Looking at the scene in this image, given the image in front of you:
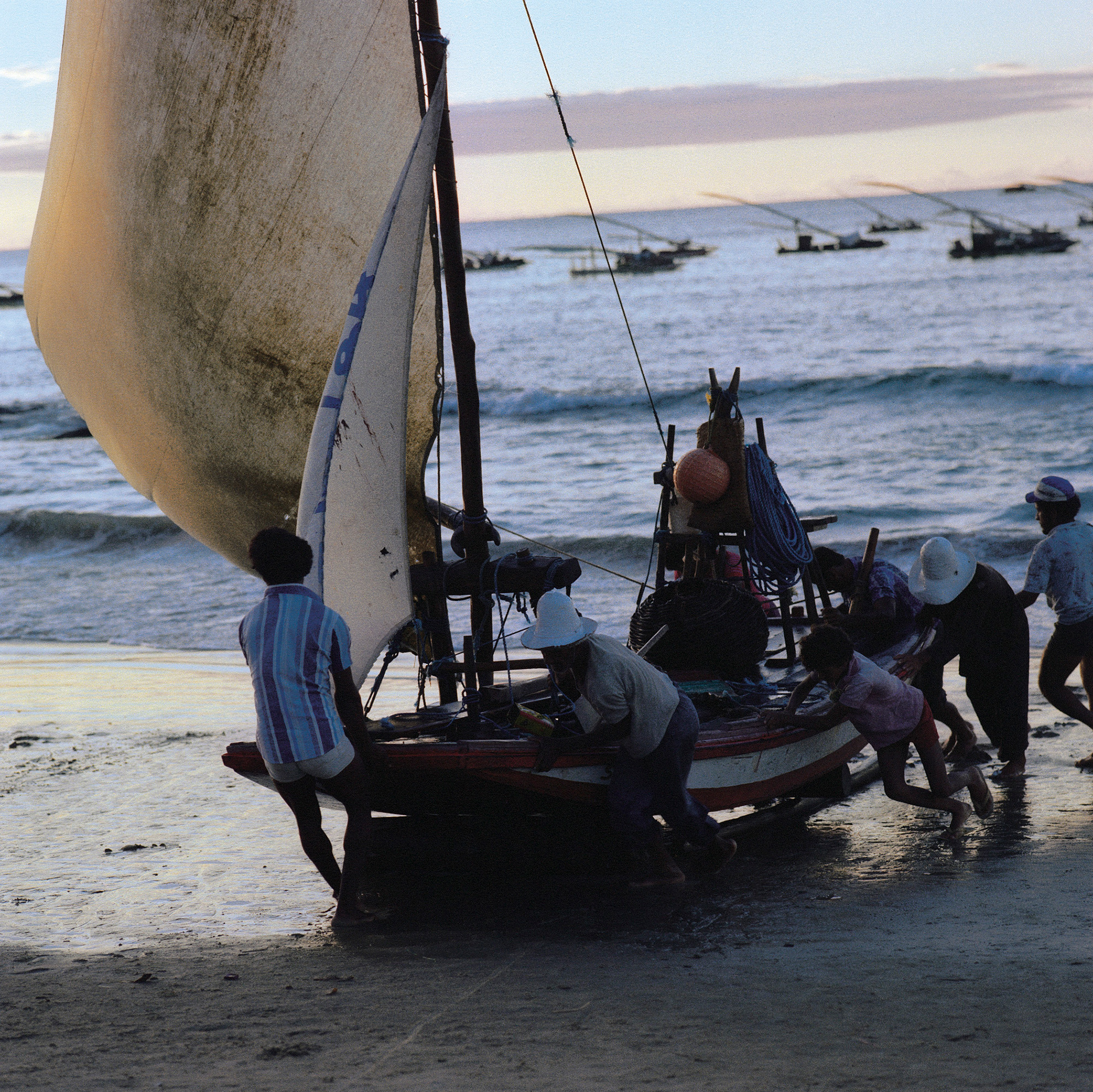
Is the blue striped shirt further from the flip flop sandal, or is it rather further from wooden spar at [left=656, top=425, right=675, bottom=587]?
the flip flop sandal

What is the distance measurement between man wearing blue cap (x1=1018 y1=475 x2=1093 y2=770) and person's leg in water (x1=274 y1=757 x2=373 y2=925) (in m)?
3.81

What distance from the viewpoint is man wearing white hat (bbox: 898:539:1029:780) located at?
22.7 ft

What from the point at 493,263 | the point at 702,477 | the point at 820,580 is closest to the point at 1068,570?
the point at 820,580

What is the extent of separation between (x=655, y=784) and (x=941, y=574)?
2.39 meters

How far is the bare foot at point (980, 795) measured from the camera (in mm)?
6191

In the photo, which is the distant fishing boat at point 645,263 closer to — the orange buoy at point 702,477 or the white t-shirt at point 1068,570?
the orange buoy at point 702,477

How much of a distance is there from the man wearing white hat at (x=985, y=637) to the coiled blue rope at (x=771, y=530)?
65 cm

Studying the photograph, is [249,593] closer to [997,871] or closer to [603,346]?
[997,871]

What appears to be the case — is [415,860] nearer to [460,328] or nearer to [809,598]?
[460,328]

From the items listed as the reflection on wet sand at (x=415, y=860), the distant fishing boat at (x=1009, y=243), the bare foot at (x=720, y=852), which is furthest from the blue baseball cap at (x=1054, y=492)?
the distant fishing boat at (x=1009, y=243)

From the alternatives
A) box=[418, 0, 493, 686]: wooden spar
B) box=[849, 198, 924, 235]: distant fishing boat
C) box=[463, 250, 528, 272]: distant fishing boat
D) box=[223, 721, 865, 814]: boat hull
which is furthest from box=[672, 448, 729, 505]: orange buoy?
box=[849, 198, 924, 235]: distant fishing boat

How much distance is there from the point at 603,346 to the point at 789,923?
145 ft

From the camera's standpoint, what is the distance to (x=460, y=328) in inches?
249

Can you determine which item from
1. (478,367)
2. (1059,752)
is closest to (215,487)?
(1059,752)
